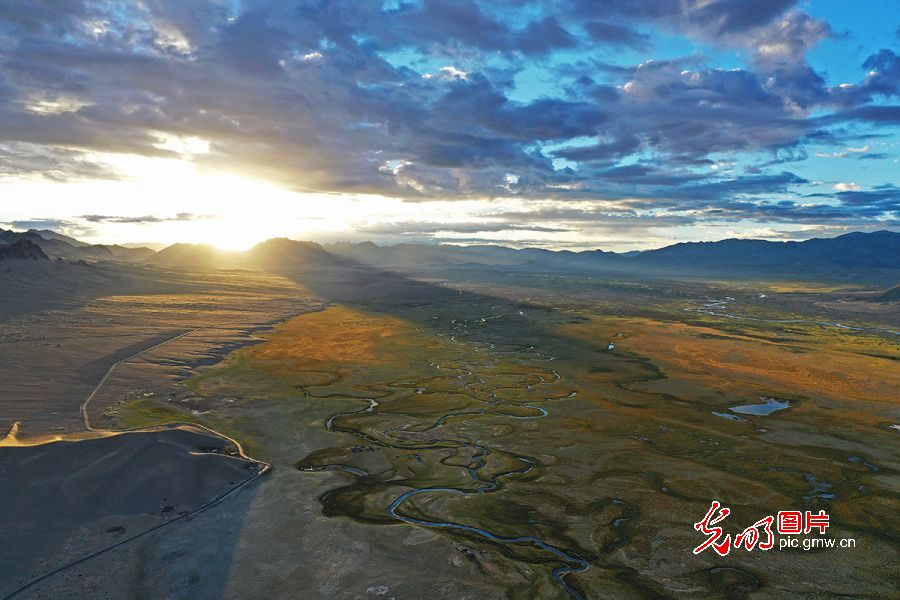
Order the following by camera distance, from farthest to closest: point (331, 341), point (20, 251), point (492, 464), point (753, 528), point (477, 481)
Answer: point (20, 251)
point (331, 341)
point (492, 464)
point (477, 481)
point (753, 528)

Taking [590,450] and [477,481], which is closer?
[477,481]

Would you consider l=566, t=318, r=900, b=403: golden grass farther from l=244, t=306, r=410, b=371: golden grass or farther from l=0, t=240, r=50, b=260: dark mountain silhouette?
l=0, t=240, r=50, b=260: dark mountain silhouette

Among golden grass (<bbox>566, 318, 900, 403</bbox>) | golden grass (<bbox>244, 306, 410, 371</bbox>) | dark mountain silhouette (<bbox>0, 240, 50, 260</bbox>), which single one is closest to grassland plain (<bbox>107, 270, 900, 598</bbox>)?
golden grass (<bbox>566, 318, 900, 403</bbox>)

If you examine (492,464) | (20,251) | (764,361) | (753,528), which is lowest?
(492,464)

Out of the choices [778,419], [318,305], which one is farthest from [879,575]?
[318,305]

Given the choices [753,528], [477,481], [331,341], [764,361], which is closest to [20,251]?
[331,341]

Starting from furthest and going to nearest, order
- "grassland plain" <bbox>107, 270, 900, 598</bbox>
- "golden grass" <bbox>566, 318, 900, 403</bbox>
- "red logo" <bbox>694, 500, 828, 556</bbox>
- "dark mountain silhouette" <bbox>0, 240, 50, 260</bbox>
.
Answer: "dark mountain silhouette" <bbox>0, 240, 50, 260</bbox>
"golden grass" <bbox>566, 318, 900, 403</bbox>
"red logo" <bbox>694, 500, 828, 556</bbox>
"grassland plain" <bbox>107, 270, 900, 598</bbox>

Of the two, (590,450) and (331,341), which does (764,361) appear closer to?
(590,450)
